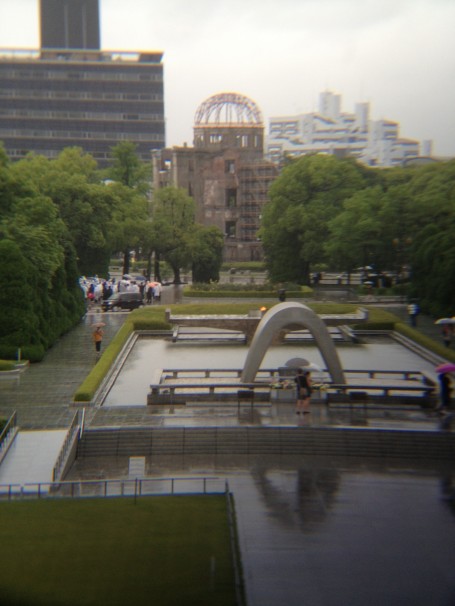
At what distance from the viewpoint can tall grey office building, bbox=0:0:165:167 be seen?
398 feet

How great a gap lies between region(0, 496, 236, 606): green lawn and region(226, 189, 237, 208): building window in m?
77.4

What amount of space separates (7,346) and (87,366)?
316 cm

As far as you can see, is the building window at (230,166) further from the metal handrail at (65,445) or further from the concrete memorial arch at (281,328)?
the metal handrail at (65,445)

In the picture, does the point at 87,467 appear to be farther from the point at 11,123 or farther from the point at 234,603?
the point at 11,123

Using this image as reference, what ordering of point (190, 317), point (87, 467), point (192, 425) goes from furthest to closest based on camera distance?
point (190, 317)
point (192, 425)
point (87, 467)

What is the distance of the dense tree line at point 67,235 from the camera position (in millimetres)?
32250

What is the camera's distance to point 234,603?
39.1 ft

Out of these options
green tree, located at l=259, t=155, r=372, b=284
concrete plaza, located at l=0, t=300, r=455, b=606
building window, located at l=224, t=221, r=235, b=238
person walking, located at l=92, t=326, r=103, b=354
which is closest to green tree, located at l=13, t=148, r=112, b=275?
green tree, located at l=259, t=155, r=372, b=284

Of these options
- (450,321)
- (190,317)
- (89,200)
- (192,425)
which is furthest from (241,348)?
(89,200)

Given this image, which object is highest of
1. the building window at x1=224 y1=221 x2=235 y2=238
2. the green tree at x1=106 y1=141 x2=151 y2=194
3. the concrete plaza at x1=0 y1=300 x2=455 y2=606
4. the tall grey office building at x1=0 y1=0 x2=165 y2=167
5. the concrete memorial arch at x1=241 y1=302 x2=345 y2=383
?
the tall grey office building at x1=0 y1=0 x2=165 y2=167

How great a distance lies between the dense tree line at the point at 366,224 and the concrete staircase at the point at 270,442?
19846 millimetres

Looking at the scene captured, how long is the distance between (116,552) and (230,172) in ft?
262

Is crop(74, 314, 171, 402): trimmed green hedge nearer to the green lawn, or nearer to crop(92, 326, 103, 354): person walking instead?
crop(92, 326, 103, 354): person walking

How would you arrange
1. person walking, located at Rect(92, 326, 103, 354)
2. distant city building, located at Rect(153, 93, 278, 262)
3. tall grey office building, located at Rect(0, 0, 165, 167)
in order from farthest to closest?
tall grey office building, located at Rect(0, 0, 165, 167) → distant city building, located at Rect(153, 93, 278, 262) → person walking, located at Rect(92, 326, 103, 354)
